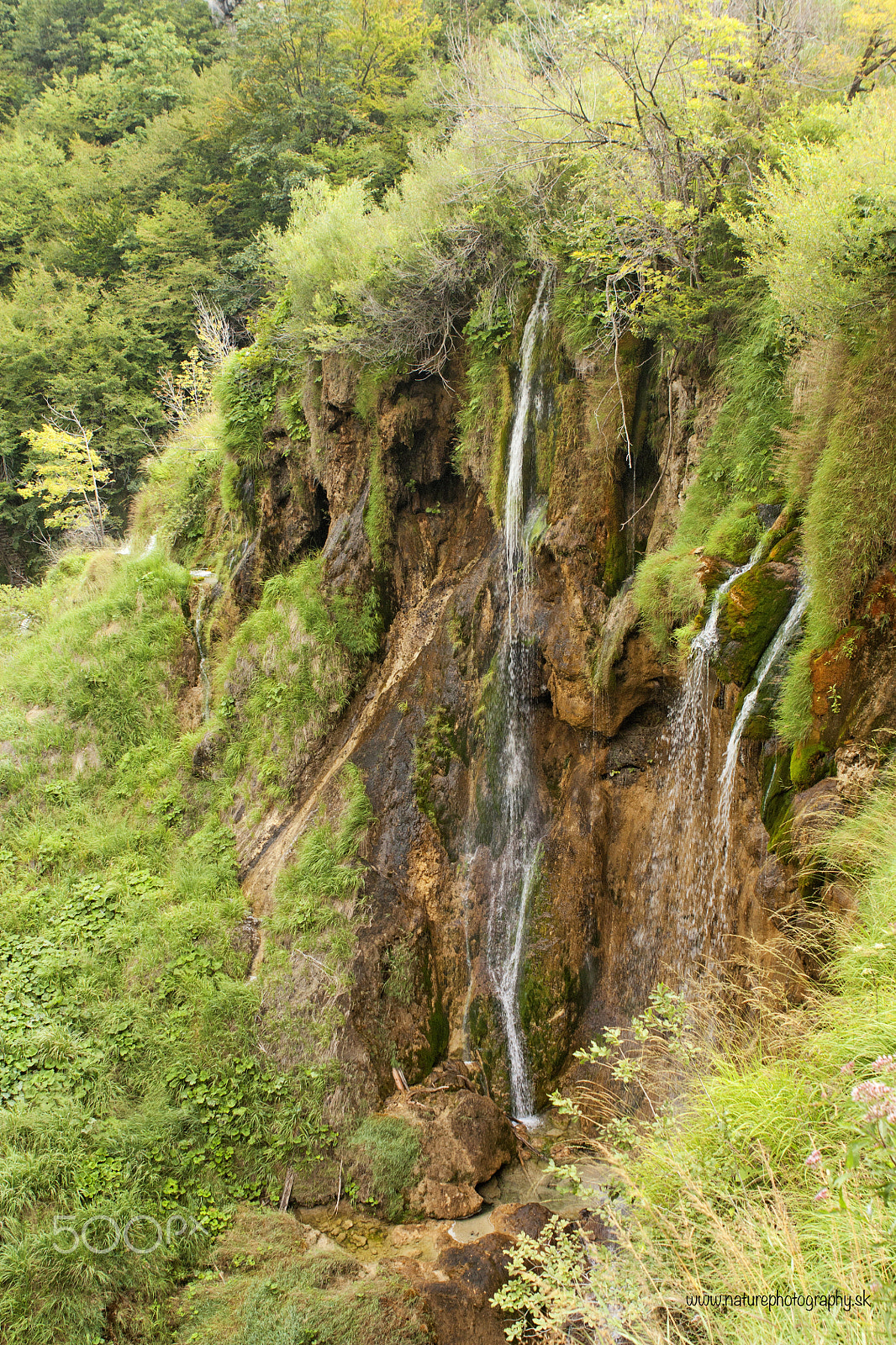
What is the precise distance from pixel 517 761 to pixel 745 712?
10.5 feet

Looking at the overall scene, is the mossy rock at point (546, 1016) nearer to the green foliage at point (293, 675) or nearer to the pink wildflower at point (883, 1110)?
the green foliage at point (293, 675)

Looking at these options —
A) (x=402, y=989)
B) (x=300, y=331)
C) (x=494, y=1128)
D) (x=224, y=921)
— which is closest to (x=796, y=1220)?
(x=494, y=1128)

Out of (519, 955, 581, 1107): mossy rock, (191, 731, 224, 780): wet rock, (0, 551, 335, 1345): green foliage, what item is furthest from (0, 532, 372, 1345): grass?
(519, 955, 581, 1107): mossy rock

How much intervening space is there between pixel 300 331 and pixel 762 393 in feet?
23.0

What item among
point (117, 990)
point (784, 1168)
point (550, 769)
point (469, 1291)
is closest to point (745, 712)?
point (550, 769)

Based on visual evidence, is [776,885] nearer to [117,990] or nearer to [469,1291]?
[469,1291]

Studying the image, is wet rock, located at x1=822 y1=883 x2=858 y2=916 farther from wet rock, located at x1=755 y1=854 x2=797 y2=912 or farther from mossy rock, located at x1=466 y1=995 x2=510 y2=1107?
mossy rock, located at x1=466 y1=995 x2=510 y2=1107

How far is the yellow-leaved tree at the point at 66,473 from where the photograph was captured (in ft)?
59.6

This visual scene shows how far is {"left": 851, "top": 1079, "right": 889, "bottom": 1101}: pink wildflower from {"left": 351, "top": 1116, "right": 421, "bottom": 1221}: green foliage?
5208 mm

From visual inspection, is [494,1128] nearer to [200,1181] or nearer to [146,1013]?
[200,1181]

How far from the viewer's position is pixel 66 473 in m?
19.5

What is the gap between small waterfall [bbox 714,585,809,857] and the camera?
5.29m

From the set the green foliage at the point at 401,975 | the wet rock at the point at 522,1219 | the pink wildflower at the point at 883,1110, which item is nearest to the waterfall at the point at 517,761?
the green foliage at the point at 401,975

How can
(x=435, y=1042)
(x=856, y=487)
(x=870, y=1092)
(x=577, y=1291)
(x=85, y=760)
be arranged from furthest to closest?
(x=85, y=760) → (x=435, y=1042) → (x=856, y=487) → (x=577, y=1291) → (x=870, y=1092)
